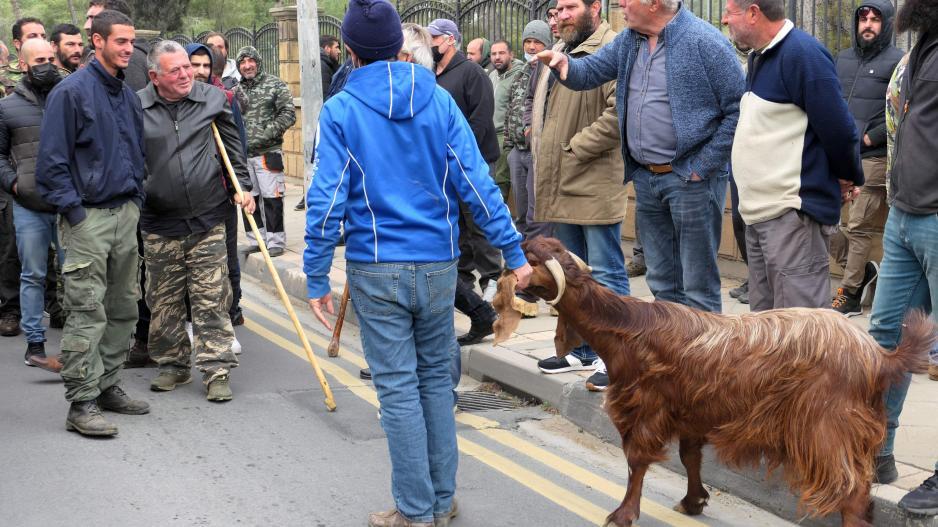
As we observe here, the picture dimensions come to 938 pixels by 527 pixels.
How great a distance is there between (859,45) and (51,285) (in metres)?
6.38

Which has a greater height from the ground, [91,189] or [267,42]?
[267,42]

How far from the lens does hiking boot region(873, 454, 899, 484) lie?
464 cm

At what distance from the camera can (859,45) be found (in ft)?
26.2

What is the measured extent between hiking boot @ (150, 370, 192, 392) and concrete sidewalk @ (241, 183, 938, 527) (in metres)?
1.82

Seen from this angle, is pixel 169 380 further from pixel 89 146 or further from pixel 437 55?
pixel 437 55

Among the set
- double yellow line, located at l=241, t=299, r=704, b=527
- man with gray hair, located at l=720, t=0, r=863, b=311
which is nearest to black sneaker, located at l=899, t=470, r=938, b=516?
double yellow line, located at l=241, t=299, r=704, b=527

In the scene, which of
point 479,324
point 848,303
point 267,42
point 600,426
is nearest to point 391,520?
point 600,426

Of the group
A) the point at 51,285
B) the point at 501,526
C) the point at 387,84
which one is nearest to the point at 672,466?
the point at 501,526

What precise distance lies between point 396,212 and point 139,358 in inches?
146

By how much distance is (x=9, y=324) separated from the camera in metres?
8.36

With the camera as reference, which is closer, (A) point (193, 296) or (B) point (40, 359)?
(A) point (193, 296)

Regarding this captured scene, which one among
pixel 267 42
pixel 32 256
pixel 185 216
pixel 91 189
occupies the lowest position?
pixel 32 256

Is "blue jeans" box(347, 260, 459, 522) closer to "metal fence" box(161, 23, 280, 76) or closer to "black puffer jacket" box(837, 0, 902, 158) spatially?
"black puffer jacket" box(837, 0, 902, 158)

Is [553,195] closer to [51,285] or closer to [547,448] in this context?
[547,448]
